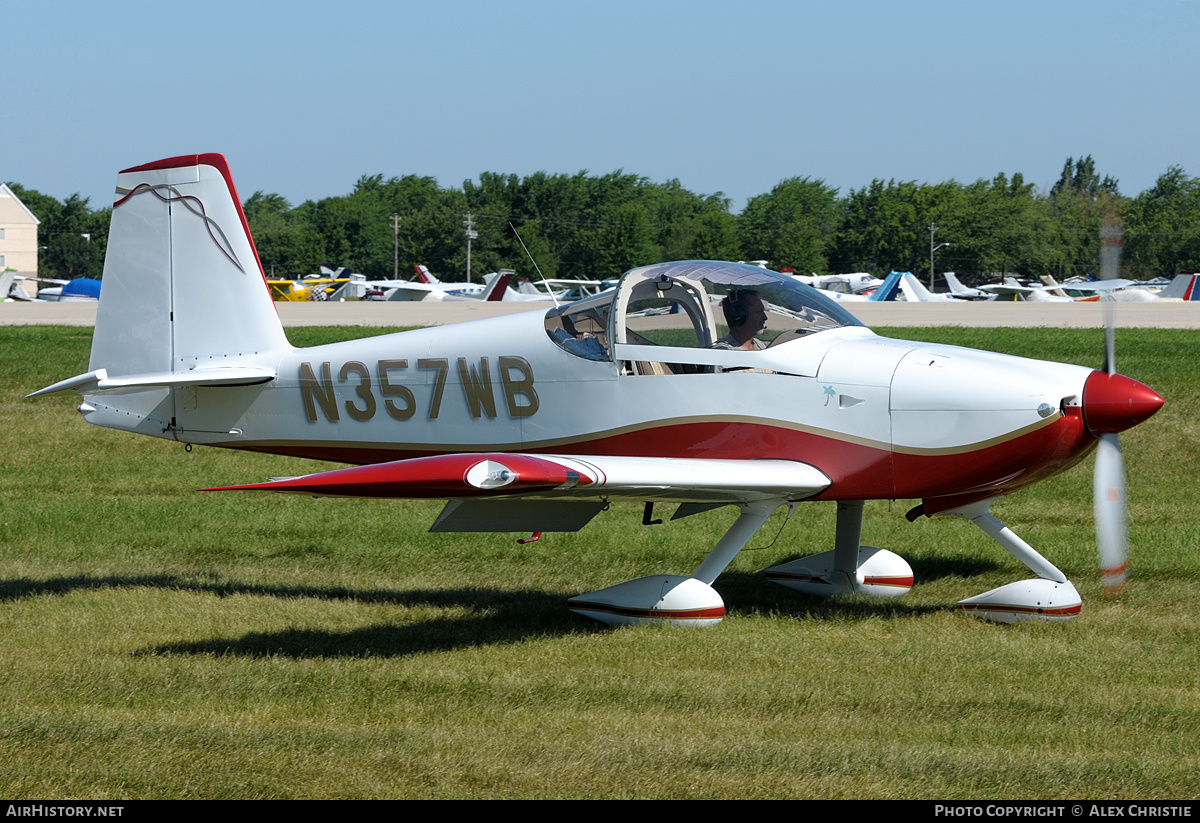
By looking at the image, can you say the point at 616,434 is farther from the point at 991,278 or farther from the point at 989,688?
the point at 991,278

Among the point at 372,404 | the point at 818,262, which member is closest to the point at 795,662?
the point at 372,404

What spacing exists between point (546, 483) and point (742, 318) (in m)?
2.07

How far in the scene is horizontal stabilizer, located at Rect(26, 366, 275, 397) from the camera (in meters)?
8.95

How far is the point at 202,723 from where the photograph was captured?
18.6ft

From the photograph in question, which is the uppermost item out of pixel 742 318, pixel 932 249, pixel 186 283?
pixel 932 249

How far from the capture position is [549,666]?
6.76 metres

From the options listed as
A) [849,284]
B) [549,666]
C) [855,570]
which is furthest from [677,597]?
[849,284]

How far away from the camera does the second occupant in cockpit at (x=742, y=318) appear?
7.80 m

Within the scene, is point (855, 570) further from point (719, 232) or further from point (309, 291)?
point (719, 232)

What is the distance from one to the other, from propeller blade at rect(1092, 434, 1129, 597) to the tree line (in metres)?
86.4

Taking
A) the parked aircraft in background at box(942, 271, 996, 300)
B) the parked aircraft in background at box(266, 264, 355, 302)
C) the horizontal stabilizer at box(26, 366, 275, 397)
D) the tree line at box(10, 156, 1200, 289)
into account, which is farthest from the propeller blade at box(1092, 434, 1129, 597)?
the tree line at box(10, 156, 1200, 289)

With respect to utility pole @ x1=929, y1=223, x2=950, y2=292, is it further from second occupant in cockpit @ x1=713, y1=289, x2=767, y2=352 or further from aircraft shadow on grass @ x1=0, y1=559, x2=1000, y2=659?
second occupant in cockpit @ x1=713, y1=289, x2=767, y2=352

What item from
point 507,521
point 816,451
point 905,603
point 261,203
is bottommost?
point 905,603
